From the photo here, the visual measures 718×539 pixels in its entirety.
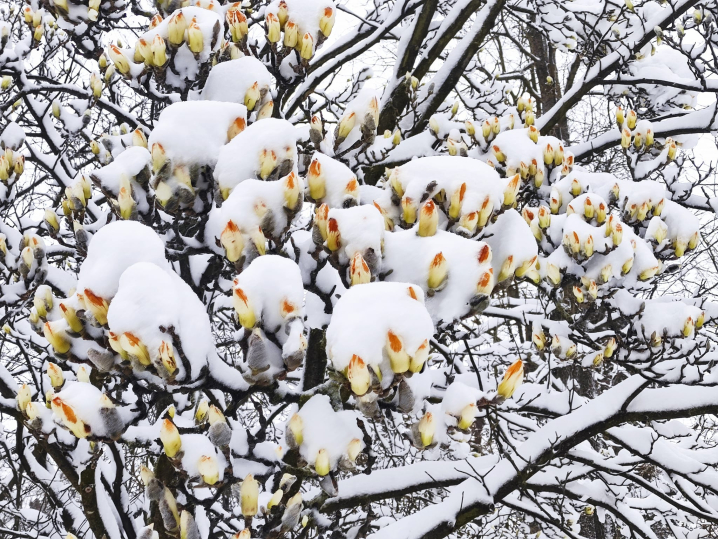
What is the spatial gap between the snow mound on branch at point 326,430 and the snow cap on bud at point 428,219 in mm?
589

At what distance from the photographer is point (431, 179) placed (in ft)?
5.79

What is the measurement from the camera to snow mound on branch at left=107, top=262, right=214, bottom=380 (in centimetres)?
132

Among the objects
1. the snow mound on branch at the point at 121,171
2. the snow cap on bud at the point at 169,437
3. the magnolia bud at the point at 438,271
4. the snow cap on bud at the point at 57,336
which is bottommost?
the snow cap on bud at the point at 169,437

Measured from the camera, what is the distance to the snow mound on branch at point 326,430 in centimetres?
151

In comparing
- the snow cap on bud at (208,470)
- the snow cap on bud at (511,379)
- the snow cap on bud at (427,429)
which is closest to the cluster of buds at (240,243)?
the snow cap on bud at (208,470)

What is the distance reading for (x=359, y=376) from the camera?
1.21m

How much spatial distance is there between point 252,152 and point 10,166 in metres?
1.65

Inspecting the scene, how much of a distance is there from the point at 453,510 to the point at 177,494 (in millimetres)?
1448

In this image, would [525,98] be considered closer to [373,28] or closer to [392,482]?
[373,28]

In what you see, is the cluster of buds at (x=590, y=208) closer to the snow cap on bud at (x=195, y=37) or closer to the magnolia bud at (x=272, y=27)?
the magnolia bud at (x=272, y=27)

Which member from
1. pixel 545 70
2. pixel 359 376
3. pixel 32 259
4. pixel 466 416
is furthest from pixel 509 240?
pixel 545 70

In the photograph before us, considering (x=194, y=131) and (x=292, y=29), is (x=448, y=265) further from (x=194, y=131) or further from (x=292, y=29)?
(x=292, y=29)

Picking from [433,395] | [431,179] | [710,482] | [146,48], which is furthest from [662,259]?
[146,48]

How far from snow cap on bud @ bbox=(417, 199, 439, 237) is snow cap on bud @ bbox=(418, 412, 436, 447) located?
527 millimetres
